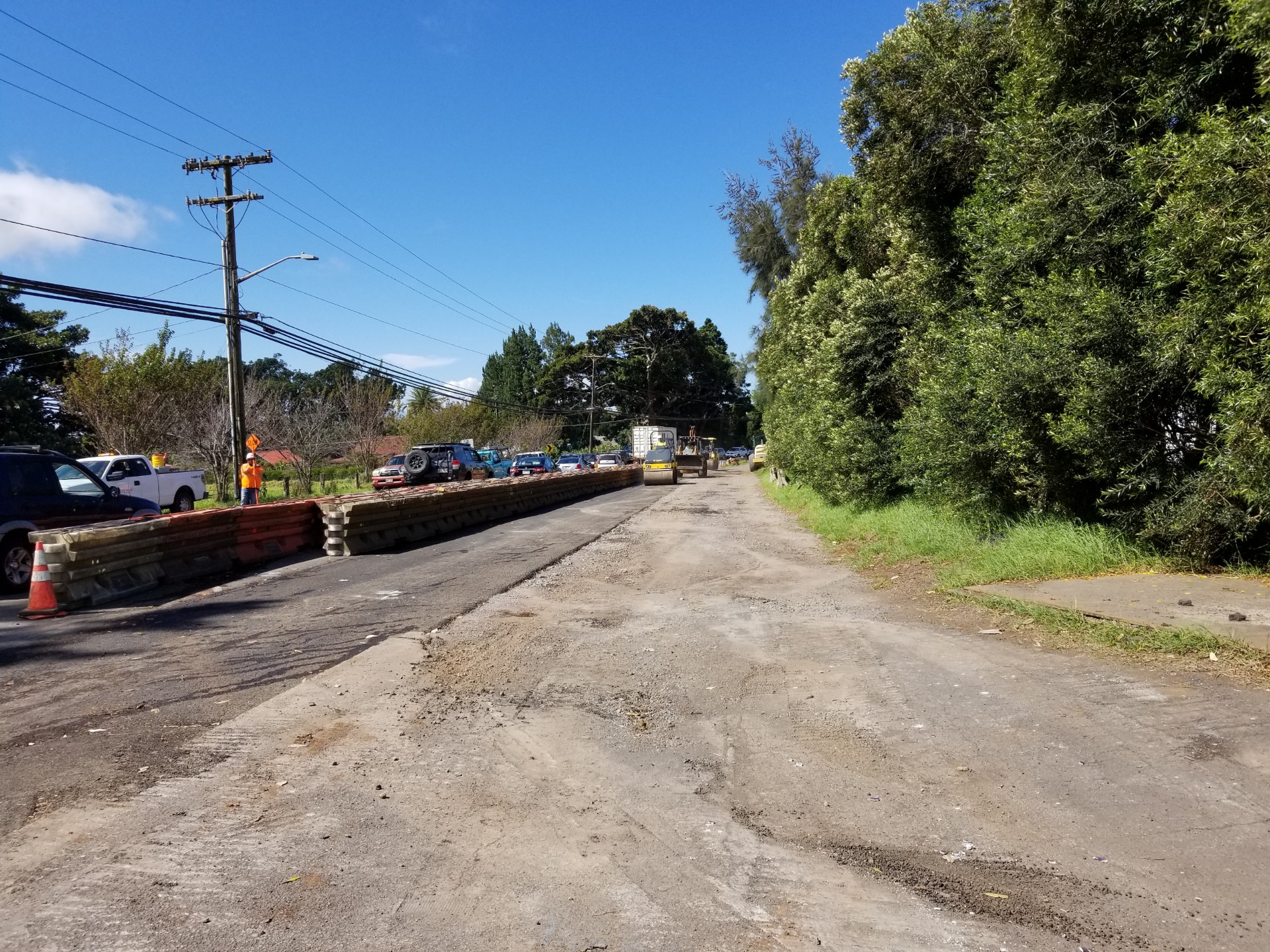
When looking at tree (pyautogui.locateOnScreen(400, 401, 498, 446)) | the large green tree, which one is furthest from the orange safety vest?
tree (pyautogui.locateOnScreen(400, 401, 498, 446))

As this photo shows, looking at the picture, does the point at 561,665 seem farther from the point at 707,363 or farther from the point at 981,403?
the point at 707,363

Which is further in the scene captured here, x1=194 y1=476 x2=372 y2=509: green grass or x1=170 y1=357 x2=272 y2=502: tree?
x1=170 y1=357 x2=272 y2=502: tree

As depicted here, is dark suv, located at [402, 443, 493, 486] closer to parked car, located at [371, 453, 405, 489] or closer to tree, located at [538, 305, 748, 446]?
parked car, located at [371, 453, 405, 489]

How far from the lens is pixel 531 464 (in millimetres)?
48125

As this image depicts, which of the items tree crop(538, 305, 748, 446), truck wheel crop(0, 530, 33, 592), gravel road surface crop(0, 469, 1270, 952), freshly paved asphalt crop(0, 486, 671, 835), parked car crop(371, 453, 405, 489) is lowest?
gravel road surface crop(0, 469, 1270, 952)

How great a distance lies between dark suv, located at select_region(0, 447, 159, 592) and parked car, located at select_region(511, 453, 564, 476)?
32.0 m

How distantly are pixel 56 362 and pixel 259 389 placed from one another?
11.1 m

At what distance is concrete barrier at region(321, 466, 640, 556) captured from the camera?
14578mm

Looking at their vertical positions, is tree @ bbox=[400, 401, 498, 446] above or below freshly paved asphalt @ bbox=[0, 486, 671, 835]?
above

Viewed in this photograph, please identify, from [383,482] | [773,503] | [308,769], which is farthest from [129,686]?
[383,482]

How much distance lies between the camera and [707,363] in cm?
8662

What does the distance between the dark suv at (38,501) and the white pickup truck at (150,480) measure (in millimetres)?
7010

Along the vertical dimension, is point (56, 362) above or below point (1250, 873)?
above

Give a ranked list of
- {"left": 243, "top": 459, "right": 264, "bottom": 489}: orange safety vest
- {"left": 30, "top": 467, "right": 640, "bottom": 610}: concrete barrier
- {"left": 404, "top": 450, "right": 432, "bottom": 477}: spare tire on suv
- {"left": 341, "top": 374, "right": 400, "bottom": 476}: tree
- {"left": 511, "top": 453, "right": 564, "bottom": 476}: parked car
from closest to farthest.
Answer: {"left": 30, "top": 467, "right": 640, "bottom": 610}: concrete barrier, {"left": 243, "top": 459, "right": 264, "bottom": 489}: orange safety vest, {"left": 404, "top": 450, "right": 432, "bottom": 477}: spare tire on suv, {"left": 341, "top": 374, "right": 400, "bottom": 476}: tree, {"left": 511, "top": 453, "right": 564, "bottom": 476}: parked car
